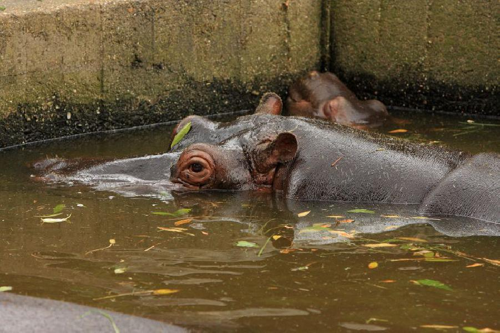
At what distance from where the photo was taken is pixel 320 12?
9172mm

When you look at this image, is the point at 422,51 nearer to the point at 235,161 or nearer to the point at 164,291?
the point at 235,161

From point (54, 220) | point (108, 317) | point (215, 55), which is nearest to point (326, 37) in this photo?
point (215, 55)

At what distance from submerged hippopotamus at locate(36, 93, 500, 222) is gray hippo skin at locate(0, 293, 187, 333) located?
6.67 ft

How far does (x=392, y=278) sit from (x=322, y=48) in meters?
5.34

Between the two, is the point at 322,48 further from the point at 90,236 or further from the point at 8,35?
the point at 90,236

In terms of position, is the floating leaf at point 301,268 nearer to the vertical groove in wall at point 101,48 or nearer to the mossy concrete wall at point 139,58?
the mossy concrete wall at point 139,58

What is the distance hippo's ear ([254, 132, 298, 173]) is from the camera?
5.52 m

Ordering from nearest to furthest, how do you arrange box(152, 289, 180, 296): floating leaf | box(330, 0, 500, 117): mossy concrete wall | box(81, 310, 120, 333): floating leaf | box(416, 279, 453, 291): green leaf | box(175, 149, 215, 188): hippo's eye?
box(81, 310, 120, 333): floating leaf → box(152, 289, 180, 296): floating leaf → box(416, 279, 453, 291): green leaf → box(175, 149, 215, 188): hippo's eye → box(330, 0, 500, 117): mossy concrete wall

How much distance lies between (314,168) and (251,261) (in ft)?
3.99

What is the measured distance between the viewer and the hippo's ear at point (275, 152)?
5.52m

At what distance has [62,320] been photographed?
3605 mm

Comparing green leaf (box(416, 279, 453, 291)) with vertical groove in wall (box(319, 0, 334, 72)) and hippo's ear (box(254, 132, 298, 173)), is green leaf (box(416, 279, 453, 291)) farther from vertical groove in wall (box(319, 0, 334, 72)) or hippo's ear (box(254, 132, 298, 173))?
vertical groove in wall (box(319, 0, 334, 72))

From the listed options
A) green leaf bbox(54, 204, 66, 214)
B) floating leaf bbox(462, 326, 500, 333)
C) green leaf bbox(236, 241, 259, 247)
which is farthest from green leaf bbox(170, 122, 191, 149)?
floating leaf bbox(462, 326, 500, 333)

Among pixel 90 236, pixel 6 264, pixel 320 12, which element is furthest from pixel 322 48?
pixel 6 264
